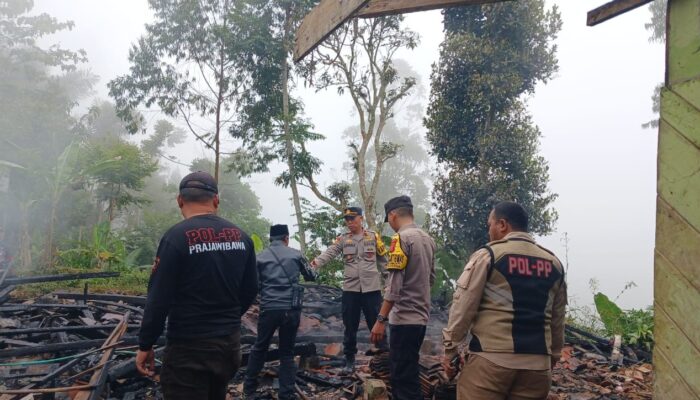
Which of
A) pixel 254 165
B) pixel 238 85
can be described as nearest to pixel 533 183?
pixel 254 165

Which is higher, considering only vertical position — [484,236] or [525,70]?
[525,70]

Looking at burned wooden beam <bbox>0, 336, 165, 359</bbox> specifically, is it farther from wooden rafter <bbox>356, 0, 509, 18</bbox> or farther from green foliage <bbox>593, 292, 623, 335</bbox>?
Answer: green foliage <bbox>593, 292, 623, 335</bbox>

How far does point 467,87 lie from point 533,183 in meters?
3.23

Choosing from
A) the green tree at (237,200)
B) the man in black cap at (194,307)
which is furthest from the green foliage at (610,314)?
the green tree at (237,200)

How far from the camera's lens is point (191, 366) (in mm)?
2906

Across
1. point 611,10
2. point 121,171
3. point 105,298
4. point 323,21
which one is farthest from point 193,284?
point 121,171

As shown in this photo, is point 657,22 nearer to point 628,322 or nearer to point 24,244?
point 628,322

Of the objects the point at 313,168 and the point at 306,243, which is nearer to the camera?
the point at 306,243

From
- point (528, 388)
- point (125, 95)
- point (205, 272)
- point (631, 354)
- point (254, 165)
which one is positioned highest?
point (125, 95)

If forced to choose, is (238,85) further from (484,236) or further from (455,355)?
(455,355)

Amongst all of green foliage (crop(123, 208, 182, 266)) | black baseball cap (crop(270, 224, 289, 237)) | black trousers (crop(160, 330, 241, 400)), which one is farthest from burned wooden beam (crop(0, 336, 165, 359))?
green foliage (crop(123, 208, 182, 266))

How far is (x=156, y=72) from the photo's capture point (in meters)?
18.5

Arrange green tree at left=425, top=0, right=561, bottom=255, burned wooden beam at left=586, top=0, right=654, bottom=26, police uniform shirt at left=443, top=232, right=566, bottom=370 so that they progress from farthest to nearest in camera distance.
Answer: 1. green tree at left=425, top=0, right=561, bottom=255
2. police uniform shirt at left=443, top=232, right=566, bottom=370
3. burned wooden beam at left=586, top=0, right=654, bottom=26

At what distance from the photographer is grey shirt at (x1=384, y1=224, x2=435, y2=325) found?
4367 mm
